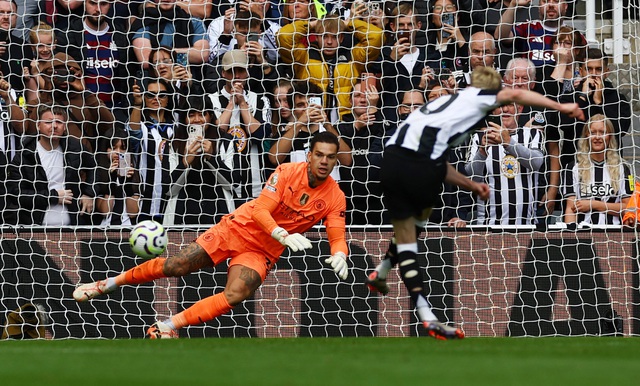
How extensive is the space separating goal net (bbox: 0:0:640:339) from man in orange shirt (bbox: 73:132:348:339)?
4.41ft

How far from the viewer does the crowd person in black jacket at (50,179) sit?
10.9m

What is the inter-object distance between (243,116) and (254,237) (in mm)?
2485

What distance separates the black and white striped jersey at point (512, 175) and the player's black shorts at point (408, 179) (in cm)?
324

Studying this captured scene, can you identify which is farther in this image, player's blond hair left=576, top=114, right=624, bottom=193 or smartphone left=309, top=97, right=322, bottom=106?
smartphone left=309, top=97, right=322, bottom=106

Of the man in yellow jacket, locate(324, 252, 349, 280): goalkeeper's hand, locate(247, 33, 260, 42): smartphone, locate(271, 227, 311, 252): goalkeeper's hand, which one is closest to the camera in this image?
locate(271, 227, 311, 252): goalkeeper's hand

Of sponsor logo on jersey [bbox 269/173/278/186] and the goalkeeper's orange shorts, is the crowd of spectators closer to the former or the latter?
the goalkeeper's orange shorts

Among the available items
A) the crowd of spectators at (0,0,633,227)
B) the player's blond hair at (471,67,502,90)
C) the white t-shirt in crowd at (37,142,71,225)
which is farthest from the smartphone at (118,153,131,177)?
the player's blond hair at (471,67,502,90)

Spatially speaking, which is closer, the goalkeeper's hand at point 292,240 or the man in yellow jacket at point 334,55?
the goalkeeper's hand at point 292,240

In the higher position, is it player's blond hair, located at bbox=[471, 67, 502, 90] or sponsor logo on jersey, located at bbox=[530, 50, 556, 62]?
sponsor logo on jersey, located at bbox=[530, 50, 556, 62]

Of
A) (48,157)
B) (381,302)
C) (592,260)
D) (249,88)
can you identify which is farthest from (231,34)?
(592,260)

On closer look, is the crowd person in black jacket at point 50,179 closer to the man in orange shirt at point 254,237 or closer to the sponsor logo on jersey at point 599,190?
the man in orange shirt at point 254,237

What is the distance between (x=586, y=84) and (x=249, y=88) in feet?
12.0

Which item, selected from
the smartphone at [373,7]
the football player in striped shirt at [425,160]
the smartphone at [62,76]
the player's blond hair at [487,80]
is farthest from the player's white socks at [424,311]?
the smartphone at [62,76]

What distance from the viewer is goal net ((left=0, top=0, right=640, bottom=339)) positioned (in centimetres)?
1057
